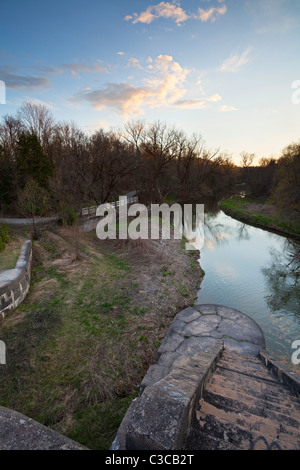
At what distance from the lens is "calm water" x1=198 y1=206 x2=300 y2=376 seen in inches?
269

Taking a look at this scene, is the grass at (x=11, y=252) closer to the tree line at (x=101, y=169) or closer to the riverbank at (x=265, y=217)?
the tree line at (x=101, y=169)

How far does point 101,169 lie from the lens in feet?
66.5

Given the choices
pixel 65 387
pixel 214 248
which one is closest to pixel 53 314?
pixel 65 387

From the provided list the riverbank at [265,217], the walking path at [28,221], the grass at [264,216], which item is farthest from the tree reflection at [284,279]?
the walking path at [28,221]

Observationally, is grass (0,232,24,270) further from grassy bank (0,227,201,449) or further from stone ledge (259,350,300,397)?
stone ledge (259,350,300,397)

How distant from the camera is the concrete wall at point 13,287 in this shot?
6102mm

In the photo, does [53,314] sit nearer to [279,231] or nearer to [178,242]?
[178,242]

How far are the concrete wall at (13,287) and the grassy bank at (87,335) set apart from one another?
23 centimetres

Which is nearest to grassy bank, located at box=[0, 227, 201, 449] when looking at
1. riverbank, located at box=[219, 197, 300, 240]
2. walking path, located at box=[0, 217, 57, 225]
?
walking path, located at box=[0, 217, 57, 225]

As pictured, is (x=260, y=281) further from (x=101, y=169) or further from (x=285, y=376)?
(x=101, y=169)

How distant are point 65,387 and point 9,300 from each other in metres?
3.21

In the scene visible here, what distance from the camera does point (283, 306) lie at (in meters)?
8.24

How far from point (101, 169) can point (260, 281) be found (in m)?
15.7

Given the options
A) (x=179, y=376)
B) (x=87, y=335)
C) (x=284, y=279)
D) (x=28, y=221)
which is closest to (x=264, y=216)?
(x=284, y=279)
